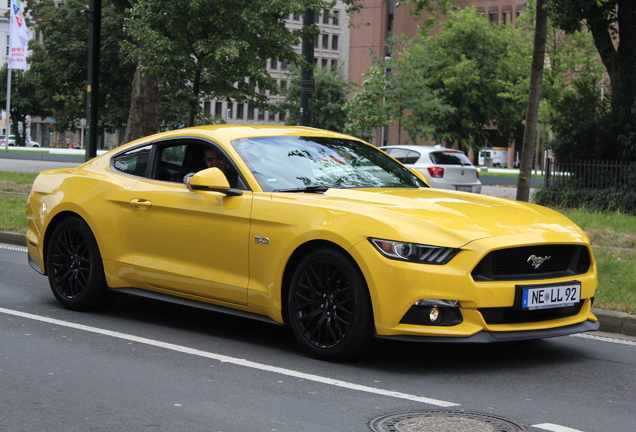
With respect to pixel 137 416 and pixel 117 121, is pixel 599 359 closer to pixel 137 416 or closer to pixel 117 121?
pixel 137 416

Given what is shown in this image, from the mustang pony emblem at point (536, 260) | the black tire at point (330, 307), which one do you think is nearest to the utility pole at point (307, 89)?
the black tire at point (330, 307)

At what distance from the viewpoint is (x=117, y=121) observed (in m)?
53.3

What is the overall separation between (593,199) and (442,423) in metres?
17.2

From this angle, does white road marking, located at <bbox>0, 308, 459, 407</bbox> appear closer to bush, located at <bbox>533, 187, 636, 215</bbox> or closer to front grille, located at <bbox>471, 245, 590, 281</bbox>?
front grille, located at <bbox>471, 245, 590, 281</bbox>

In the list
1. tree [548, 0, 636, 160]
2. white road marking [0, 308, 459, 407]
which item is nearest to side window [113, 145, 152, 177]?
white road marking [0, 308, 459, 407]

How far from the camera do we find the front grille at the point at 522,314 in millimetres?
5660

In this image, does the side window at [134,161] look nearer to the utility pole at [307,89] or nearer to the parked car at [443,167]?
the utility pole at [307,89]

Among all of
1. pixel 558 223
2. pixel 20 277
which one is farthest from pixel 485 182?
pixel 558 223

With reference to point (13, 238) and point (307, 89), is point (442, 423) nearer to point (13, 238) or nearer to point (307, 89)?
point (13, 238)

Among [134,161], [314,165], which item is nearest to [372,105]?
[134,161]

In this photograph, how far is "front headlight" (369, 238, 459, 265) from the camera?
5562 millimetres

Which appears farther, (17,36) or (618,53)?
(17,36)

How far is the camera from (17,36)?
146 feet

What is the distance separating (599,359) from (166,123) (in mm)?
52014
